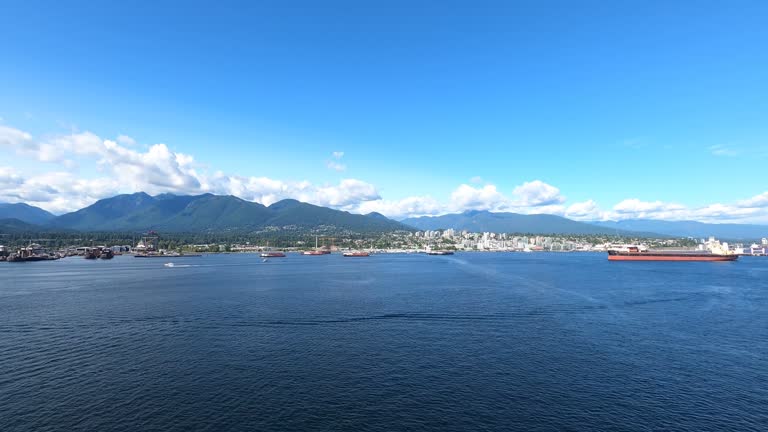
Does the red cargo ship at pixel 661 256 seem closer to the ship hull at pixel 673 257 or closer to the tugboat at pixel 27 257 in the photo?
the ship hull at pixel 673 257

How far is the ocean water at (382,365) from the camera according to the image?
18250mm

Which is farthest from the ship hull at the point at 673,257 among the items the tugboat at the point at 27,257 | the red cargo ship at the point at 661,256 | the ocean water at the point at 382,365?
the tugboat at the point at 27,257

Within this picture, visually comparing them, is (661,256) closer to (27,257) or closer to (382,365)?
(382,365)

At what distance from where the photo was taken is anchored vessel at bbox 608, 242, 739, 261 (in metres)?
129

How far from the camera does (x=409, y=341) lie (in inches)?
1188

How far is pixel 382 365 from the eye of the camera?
81.7ft

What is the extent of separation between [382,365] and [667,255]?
140m

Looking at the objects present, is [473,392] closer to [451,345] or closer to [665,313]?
[451,345]

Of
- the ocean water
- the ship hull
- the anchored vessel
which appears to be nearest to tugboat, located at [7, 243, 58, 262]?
the ocean water

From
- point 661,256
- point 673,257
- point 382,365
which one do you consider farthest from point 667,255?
point 382,365

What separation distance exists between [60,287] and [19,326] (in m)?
31.9

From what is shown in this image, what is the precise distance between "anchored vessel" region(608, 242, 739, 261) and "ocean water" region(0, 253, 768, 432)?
94.7 metres

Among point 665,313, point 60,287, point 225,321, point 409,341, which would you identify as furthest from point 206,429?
point 60,287

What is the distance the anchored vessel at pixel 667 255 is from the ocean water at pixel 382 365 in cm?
9473
